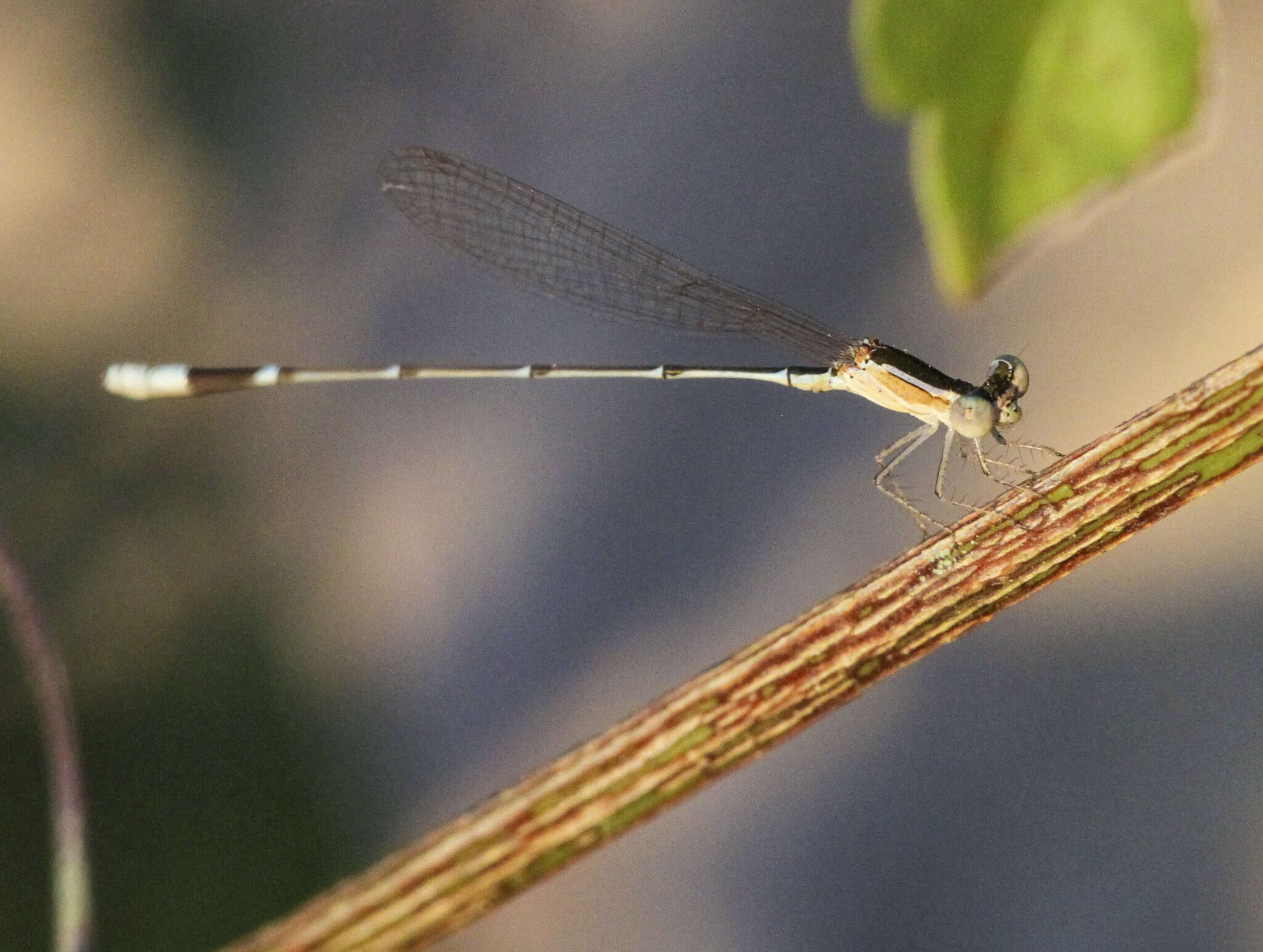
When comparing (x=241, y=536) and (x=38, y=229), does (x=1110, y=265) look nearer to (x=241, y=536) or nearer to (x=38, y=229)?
(x=241, y=536)

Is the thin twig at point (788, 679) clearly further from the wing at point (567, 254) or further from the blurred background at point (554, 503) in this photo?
the blurred background at point (554, 503)

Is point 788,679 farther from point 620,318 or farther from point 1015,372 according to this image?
point 620,318

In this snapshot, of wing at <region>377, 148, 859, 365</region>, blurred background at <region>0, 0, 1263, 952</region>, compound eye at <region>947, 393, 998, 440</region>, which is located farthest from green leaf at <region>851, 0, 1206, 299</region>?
blurred background at <region>0, 0, 1263, 952</region>

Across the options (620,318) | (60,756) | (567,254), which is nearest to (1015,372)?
Answer: (620,318)

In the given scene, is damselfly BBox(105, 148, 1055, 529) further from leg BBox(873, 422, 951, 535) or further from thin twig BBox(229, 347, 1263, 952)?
thin twig BBox(229, 347, 1263, 952)

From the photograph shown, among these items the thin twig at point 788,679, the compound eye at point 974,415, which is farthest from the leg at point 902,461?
the thin twig at point 788,679
